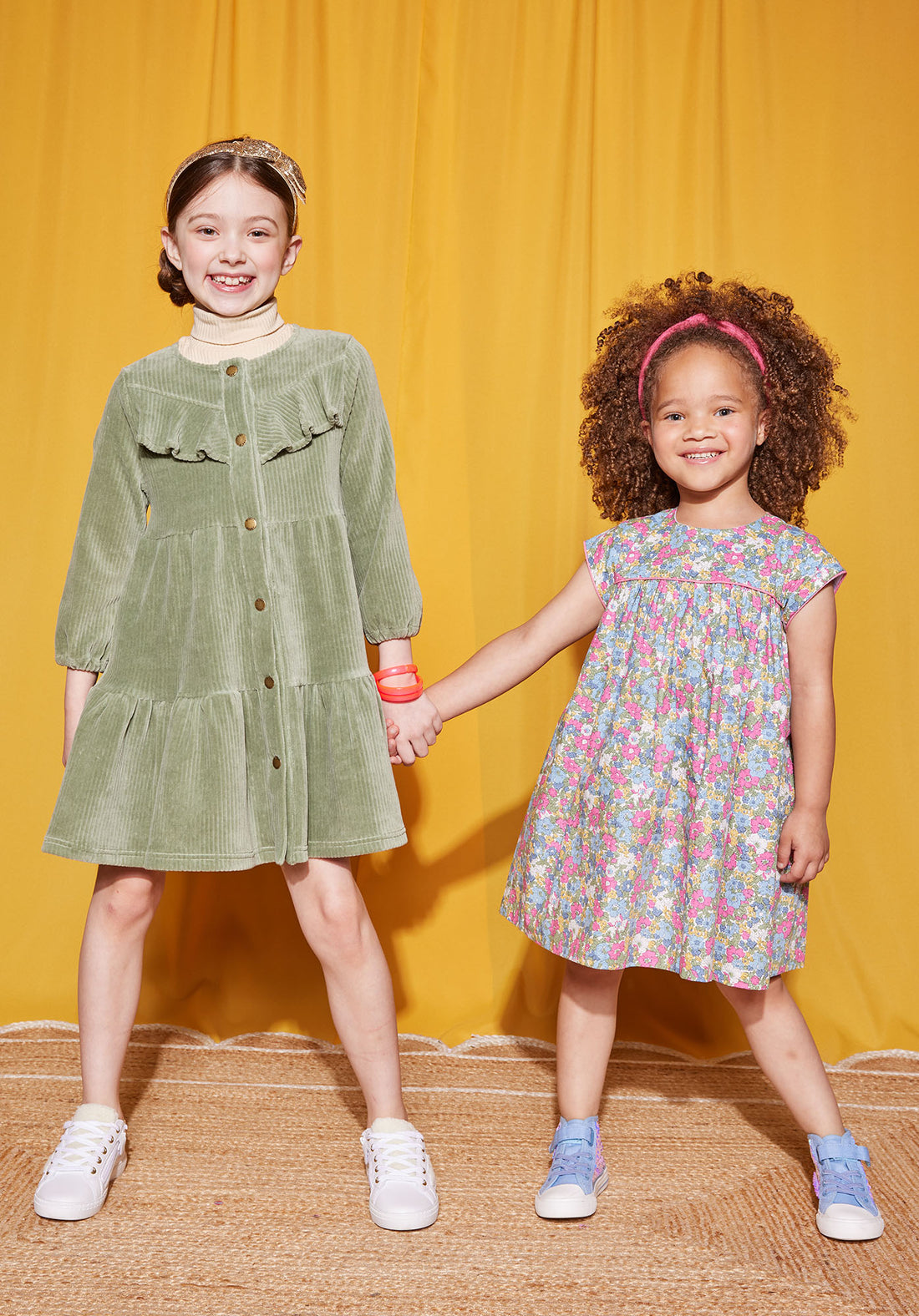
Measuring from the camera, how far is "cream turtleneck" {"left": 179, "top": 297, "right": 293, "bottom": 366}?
1539 millimetres

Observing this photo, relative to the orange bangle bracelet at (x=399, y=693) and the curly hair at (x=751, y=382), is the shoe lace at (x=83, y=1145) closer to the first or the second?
the orange bangle bracelet at (x=399, y=693)

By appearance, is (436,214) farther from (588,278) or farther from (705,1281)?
(705,1281)

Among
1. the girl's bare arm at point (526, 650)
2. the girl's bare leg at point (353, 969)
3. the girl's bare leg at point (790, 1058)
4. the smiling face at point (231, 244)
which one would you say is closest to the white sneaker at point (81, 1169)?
the girl's bare leg at point (353, 969)

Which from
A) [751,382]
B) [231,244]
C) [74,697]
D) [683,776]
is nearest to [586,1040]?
[683,776]

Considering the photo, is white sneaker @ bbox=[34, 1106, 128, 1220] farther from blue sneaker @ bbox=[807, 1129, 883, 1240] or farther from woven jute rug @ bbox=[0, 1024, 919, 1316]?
blue sneaker @ bbox=[807, 1129, 883, 1240]

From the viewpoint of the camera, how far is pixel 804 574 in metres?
1.55

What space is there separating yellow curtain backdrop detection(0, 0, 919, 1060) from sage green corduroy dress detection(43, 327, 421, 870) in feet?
2.14

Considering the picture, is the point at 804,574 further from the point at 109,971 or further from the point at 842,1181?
the point at 109,971

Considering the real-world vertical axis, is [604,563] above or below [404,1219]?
above

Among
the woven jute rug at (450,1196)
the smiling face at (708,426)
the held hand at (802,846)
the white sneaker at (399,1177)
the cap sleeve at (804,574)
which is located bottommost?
the woven jute rug at (450,1196)

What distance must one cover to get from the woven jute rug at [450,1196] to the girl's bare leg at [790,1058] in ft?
0.39

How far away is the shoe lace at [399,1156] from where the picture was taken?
1.48 m

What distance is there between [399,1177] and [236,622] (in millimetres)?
747

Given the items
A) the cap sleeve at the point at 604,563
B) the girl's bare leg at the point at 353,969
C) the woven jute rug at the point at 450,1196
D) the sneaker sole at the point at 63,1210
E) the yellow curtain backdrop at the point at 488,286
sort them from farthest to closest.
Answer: the yellow curtain backdrop at the point at 488,286, the cap sleeve at the point at 604,563, the girl's bare leg at the point at 353,969, the sneaker sole at the point at 63,1210, the woven jute rug at the point at 450,1196
